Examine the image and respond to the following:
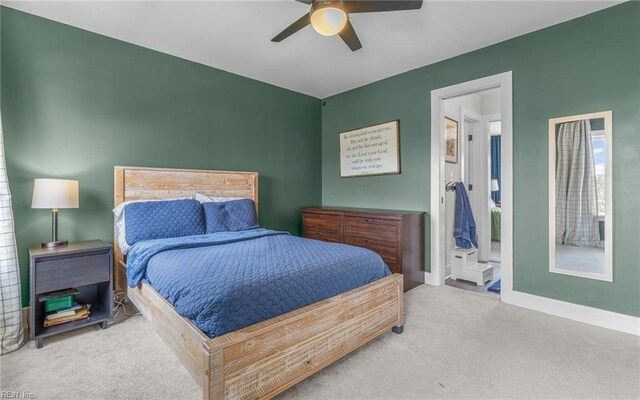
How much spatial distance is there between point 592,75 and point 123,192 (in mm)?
4304

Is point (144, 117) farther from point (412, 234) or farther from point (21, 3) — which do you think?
point (412, 234)

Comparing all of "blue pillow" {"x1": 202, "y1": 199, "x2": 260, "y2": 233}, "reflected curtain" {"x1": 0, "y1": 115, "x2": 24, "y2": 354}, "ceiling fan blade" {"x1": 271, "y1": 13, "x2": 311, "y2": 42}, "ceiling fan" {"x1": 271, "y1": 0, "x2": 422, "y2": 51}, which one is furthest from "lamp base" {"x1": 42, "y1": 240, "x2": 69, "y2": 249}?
"ceiling fan" {"x1": 271, "y1": 0, "x2": 422, "y2": 51}

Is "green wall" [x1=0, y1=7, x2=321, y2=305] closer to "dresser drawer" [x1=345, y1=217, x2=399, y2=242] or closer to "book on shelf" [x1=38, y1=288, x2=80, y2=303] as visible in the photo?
"book on shelf" [x1=38, y1=288, x2=80, y2=303]

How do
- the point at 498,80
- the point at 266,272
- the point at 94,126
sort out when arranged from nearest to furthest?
the point at 266,272
the point at 94,126
the point at 498,80

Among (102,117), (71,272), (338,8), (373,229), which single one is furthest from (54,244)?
(373,229)

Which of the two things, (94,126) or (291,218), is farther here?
(291,218)

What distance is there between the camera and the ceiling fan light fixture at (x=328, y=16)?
1955mm

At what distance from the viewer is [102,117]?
9.46 ft

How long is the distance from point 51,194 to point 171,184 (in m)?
1.05

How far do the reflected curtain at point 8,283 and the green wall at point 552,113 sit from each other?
3.70 meters

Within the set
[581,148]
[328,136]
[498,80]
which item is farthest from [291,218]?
[581,148]

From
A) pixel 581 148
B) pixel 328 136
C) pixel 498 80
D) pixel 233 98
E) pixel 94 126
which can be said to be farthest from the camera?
pixel 328 136

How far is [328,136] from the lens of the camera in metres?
4.84

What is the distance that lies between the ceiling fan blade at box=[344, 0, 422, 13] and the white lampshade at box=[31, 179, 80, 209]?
2.51 metres
